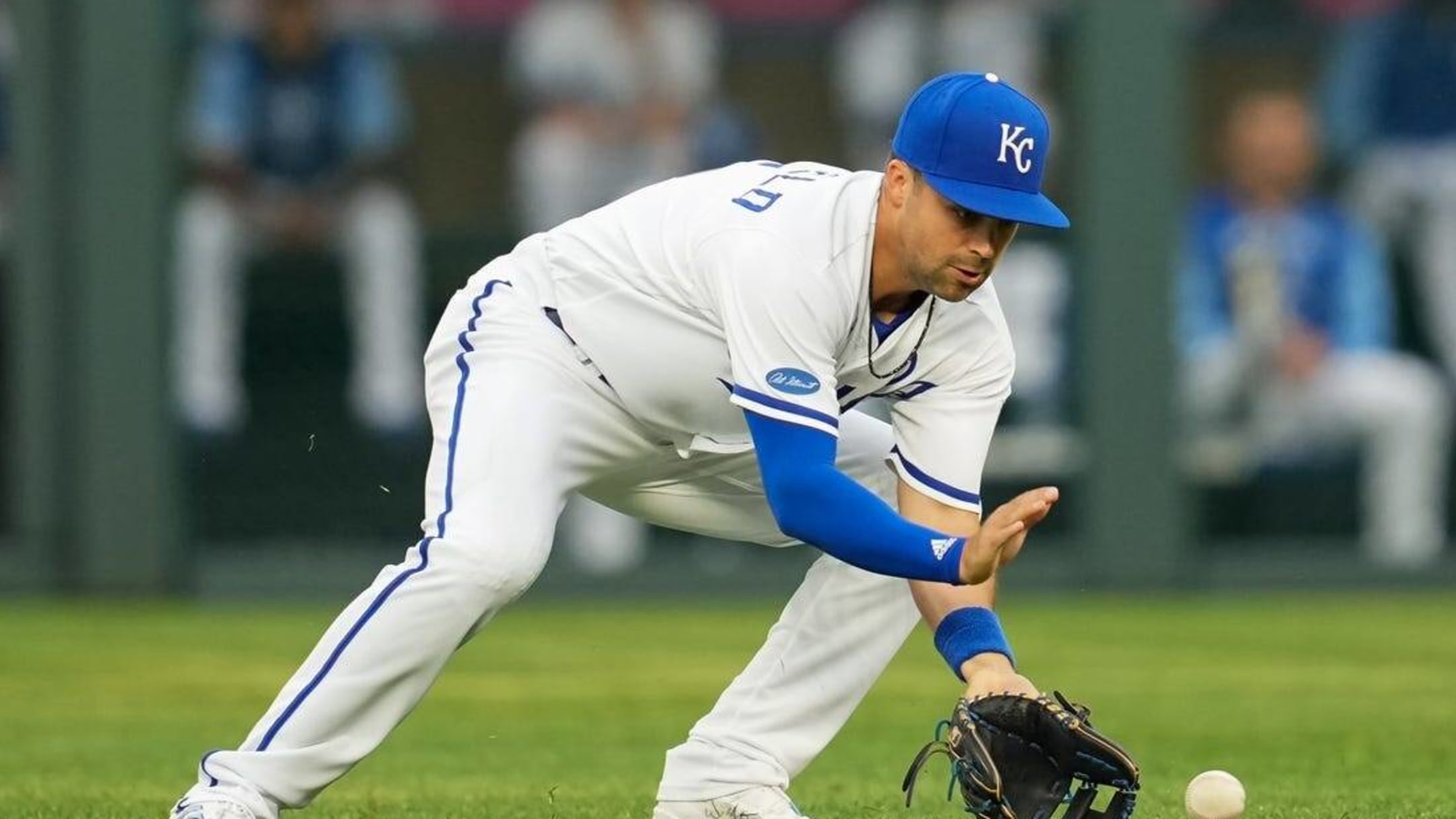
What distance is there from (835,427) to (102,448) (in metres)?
9.18

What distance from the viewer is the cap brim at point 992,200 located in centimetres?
527

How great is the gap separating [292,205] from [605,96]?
1.80 metres

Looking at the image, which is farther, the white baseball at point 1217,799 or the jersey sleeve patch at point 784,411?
the white baseball at point 1217,799

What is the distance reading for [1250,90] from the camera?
1467cm

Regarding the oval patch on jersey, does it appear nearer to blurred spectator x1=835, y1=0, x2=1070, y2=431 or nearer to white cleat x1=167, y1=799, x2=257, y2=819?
white cleat x1=167, y1=799, x2=257, y2=819

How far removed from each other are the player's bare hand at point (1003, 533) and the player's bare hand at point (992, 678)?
594 millimetres

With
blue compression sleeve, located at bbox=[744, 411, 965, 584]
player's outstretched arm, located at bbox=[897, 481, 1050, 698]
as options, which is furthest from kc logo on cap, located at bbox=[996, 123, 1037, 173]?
player's outstretched arm, located at bbox=[897, 481, 1050, 698]

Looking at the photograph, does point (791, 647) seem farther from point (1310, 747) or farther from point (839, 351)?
point (1310, 747)

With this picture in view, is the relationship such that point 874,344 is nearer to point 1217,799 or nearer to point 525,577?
point 525,577

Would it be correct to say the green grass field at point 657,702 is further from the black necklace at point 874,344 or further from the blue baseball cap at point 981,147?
the blue baseball cap at point 981,147

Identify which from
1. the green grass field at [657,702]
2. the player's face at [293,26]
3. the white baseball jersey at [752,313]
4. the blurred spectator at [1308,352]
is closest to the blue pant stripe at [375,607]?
the white baseball jersey at [752,313]

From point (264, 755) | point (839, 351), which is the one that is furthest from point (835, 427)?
point (264, 755)

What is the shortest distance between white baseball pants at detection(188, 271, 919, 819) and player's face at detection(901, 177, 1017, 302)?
813 millimetres

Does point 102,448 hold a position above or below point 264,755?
below
